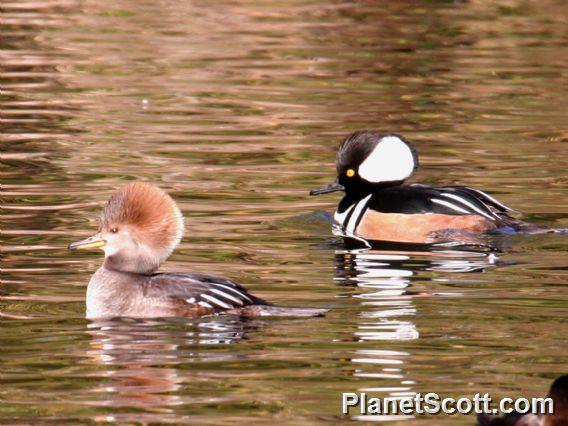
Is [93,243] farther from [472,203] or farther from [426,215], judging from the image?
[472,203]

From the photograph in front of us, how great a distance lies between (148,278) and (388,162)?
409cm

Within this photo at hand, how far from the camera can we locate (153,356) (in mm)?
8258

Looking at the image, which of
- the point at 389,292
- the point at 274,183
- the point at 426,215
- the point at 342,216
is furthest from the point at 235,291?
the point at 274,183

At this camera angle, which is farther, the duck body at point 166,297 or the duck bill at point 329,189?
the duck bill at point 329,189

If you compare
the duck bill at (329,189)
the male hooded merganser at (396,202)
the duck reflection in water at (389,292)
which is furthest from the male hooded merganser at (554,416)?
the duck bill at (329,189)

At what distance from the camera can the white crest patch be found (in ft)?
41.9

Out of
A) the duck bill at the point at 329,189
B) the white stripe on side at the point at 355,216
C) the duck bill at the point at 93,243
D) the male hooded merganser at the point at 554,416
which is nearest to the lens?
the male hooded merganser at the point at 554,416

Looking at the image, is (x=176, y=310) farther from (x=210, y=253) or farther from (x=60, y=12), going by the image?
(x=60, y=12)

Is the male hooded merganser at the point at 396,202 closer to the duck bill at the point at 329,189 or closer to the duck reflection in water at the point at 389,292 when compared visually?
the duck bill at the point at 329,189

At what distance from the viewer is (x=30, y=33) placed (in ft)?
78.0

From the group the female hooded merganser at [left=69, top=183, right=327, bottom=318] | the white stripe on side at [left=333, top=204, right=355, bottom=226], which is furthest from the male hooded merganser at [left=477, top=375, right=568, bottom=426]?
the white stripe on side at [left=333, top=204, right=355, bottom=226]

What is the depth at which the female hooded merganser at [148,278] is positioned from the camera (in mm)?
8969

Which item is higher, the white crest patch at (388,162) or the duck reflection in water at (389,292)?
the white crest patch at (388,162)

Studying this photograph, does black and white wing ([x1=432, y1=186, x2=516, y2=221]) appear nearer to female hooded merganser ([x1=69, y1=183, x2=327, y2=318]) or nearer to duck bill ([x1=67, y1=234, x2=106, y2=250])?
female hooded merganser ([x1=69, y1=183, x2=327, y2=318])
